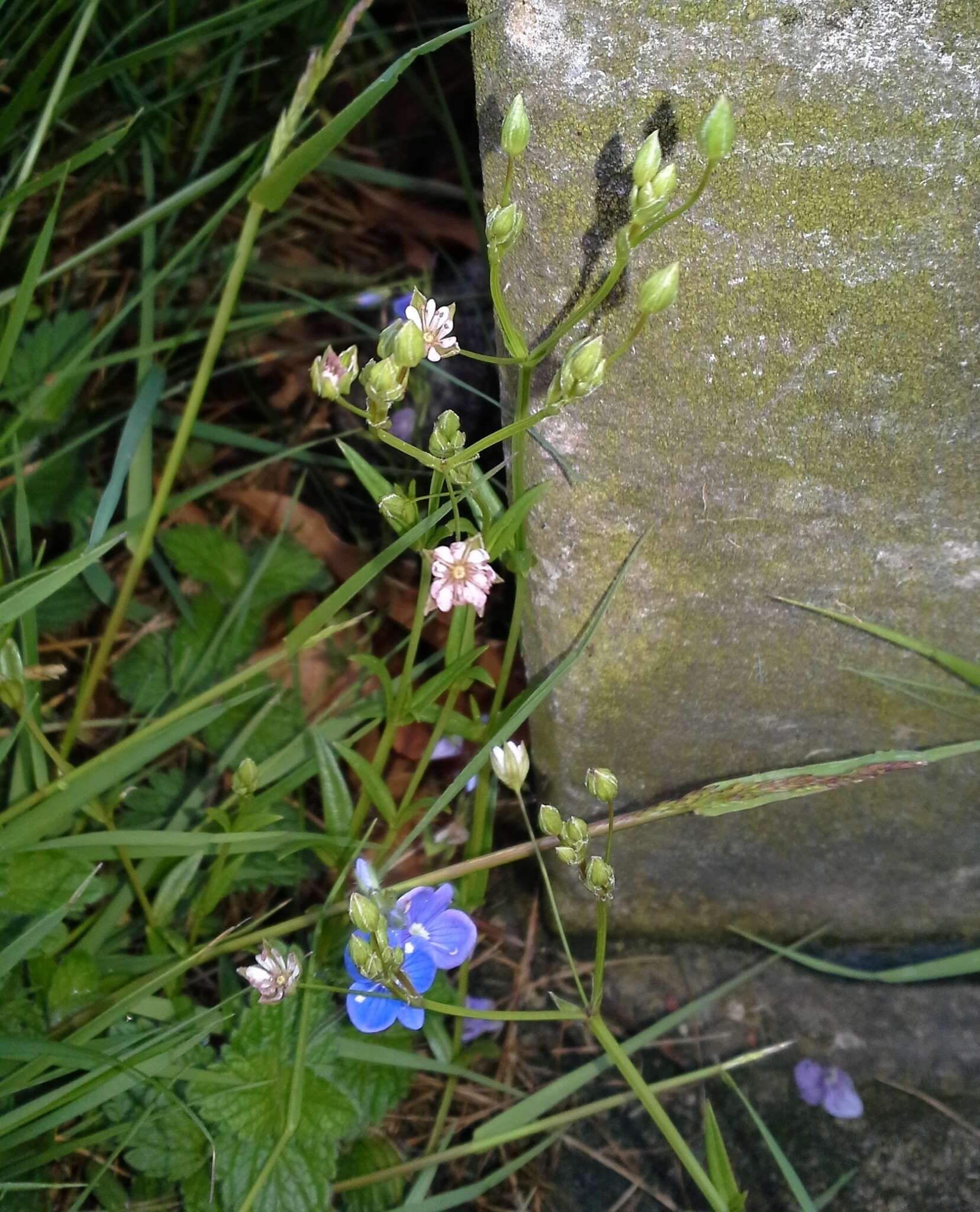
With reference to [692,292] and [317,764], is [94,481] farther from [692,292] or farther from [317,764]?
[692,292]

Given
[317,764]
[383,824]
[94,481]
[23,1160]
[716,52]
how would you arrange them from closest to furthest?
[716,52]
[23,1160]
[317,764]
[383,824]
[94,481]

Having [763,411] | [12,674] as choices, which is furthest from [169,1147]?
[763,411]

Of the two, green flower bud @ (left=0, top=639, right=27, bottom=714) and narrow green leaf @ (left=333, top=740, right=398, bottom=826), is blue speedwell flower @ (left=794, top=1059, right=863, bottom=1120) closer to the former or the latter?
narrow green leaf @ (left=333, top=740, right=398, bottom=826)

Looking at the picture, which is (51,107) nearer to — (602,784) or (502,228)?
(502,228)

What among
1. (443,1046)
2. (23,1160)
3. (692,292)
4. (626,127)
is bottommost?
(443,1046)

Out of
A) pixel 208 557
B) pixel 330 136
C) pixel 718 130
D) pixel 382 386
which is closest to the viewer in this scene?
pixel 718 130

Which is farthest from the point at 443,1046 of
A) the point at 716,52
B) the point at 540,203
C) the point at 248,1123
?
the point at 716,52
